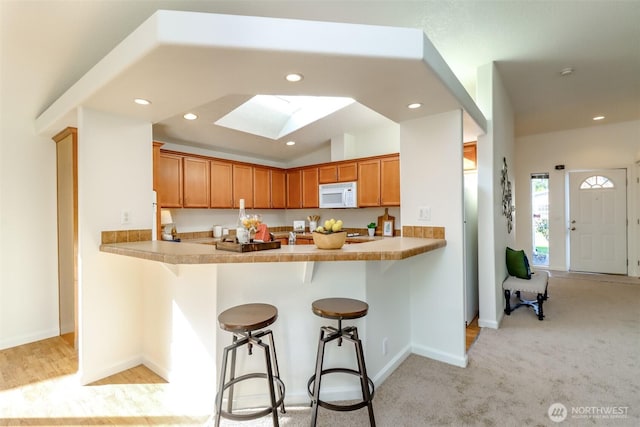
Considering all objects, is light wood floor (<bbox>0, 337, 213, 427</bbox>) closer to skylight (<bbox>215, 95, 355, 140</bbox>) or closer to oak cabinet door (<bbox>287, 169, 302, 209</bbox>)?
skylight (<bbox>215, 95, 355, 140</bbox>)

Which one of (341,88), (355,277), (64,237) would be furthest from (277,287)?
(64,237)

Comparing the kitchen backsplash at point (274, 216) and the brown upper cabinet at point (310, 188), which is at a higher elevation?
the brown upper cabinet at point (310, 188)

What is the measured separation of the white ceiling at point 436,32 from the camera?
224 cm

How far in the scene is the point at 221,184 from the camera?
4.65m

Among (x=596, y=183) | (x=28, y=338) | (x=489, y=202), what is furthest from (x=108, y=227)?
(x=596, y=183)

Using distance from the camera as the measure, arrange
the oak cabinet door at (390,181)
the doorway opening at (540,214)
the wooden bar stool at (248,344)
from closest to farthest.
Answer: the wooden bar stool at (248,344), the oak cabinet door at (390,181), the doorway opening at (540,214)

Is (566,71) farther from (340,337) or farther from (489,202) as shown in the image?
(340,337)

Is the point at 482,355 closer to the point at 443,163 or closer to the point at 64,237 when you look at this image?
the point at 443,163

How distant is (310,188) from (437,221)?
305 cm

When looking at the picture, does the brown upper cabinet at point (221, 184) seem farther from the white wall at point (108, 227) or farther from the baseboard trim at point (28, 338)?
the baseboard trim at point (28, 338)

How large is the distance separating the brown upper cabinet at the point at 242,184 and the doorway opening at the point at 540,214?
5780mm

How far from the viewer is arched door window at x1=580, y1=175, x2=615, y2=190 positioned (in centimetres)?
554

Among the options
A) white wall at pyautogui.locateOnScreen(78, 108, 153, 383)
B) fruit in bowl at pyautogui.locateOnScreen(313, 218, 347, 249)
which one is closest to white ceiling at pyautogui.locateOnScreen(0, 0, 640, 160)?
white wall at pyautogui.locateOnScreen(78, 108, 153, 383)

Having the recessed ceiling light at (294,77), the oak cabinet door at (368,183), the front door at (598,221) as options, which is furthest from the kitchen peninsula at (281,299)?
the front door at (598,221)
